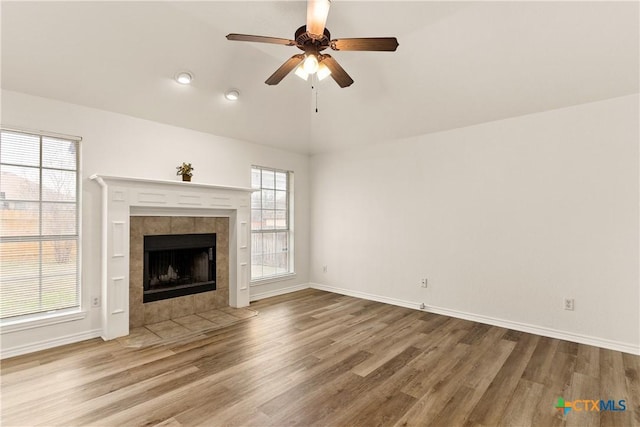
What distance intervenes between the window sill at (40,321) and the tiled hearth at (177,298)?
54 cm

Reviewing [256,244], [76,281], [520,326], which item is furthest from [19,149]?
[520,326]

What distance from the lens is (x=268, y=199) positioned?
5.75m

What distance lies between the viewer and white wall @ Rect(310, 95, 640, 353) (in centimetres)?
341

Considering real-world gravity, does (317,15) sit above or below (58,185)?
above

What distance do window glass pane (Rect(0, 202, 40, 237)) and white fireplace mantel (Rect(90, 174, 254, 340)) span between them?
585mm

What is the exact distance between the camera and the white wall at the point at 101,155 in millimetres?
3275

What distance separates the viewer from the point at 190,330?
3803mm

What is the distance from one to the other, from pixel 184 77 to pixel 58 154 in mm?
1602

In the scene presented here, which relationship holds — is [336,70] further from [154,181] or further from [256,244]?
[256,244]

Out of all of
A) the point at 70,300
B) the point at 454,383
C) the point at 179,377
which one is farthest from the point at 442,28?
the point at 70,300

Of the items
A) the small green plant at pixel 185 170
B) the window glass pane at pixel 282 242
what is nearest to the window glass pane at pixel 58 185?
the small green plant at pixel 185 170

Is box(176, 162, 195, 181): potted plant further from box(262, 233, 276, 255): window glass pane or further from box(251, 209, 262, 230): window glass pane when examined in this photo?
box(262, 233, 276, 255): window glass pane

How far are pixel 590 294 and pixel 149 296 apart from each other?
5.12m

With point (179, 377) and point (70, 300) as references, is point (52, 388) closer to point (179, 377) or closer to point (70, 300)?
point (179, 377)
